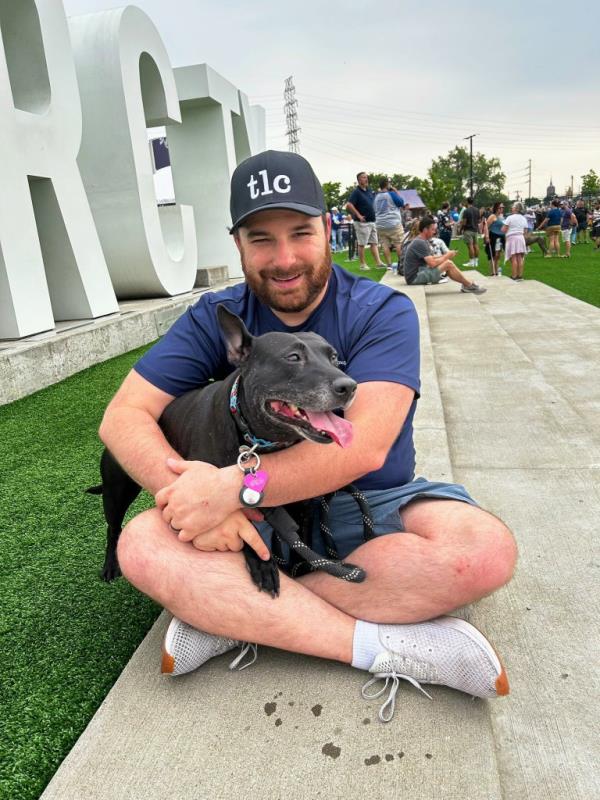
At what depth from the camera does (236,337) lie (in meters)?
2.06

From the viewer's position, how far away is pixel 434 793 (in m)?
1.56

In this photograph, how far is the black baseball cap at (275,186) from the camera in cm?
221

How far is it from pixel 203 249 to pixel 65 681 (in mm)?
12974

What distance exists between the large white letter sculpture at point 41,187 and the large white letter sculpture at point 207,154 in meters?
4.94

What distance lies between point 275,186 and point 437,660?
1677mm

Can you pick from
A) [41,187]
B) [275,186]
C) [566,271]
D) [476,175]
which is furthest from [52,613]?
[476,175]

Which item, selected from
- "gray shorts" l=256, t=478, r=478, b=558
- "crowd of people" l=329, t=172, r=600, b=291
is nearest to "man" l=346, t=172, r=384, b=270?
"crowd of people" l=329, t=172, r=600, b=291

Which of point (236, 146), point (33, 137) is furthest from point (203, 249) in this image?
point (33, 137)

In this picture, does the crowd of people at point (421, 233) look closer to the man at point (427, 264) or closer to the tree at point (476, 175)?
the man at point (427, 264)

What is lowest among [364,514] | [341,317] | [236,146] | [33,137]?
[364,514]

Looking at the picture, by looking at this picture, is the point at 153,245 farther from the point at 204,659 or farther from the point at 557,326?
the point at 204,659

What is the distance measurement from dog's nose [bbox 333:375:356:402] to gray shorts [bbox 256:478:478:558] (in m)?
0.62

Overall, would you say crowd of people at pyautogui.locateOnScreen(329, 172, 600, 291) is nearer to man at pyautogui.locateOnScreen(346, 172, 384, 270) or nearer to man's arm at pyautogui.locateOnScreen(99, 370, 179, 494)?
man at pyautogui.locateOnScreen(346, 172, 384, 270)

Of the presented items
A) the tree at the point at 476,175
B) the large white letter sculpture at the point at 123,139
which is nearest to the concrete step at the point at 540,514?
the large white letter sculpture at the point at 123,139
